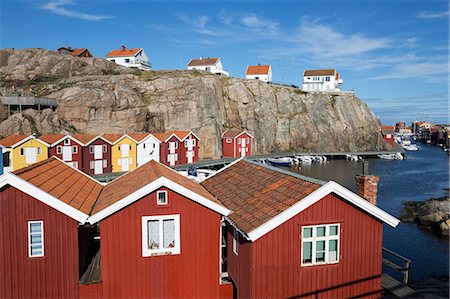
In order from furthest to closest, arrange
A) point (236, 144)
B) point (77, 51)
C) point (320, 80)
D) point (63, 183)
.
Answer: point (320, 80) < point (77, 51) < point (236, 144) < point (63, 183)

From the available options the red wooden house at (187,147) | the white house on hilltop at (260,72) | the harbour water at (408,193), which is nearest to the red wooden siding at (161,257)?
the harbour water at (408,193)

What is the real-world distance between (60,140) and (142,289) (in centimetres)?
4051

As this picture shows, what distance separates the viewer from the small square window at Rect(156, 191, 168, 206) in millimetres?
12312

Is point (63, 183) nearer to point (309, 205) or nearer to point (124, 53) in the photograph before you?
point (309, 205)

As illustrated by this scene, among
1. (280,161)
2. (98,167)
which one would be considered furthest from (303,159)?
(98,167)

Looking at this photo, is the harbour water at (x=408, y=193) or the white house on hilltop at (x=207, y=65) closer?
the harbour water at (x=408, y=193)

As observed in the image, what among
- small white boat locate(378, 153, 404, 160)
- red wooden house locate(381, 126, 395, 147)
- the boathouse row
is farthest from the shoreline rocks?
red wooden house locate(381, 126, 395, 147)

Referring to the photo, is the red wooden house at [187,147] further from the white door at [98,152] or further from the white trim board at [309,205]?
the white trim board at [309,205]

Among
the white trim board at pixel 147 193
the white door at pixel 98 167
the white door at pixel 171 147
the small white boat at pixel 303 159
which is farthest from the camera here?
the small white boat at pixel 303 159

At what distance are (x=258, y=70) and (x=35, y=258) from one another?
111 m

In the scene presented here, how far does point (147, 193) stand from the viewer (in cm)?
1210

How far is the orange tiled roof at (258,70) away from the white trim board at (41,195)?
108349 millimetres

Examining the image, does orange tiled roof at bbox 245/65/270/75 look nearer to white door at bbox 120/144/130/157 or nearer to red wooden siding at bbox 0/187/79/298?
white door at bbox 120/144/130/157

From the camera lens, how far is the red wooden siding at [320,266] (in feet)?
38.0
